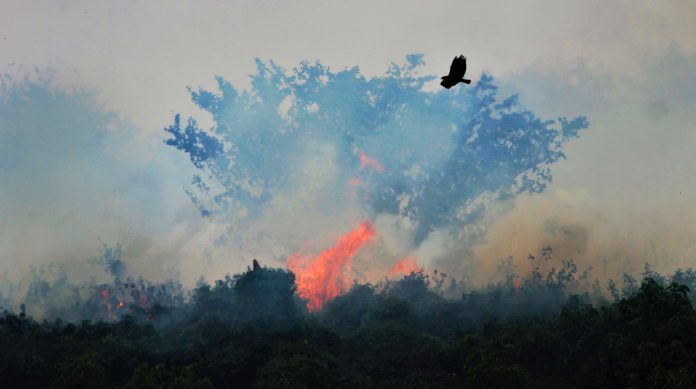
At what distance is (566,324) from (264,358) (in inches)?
665

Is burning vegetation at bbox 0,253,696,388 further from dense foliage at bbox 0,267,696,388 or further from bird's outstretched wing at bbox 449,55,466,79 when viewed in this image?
bird's outstretched wing at bbox 449,55,466,79

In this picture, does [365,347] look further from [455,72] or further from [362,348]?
[455,72]

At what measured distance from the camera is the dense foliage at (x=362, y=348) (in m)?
35.1

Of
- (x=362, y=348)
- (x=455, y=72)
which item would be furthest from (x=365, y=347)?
(x=455, y=72)

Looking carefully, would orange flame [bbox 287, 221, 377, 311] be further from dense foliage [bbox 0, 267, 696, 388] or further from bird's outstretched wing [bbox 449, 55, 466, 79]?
bird's outstretched wing [bbox 449, 55, 466, 79]

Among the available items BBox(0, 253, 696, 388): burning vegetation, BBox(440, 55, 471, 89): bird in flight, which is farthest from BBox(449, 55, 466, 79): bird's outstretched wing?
BBox(0, 253, 696, 388): burning vegetation

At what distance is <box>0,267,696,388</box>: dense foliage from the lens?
115ft

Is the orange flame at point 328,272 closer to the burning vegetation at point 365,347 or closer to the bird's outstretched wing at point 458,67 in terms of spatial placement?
the burning vegetation at point 365,347

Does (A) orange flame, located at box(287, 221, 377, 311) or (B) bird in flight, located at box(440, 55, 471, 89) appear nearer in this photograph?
(B) bird in flight, located at box(440, 55, 471, 89)

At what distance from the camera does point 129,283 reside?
75.8m

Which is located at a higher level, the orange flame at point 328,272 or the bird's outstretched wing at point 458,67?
the orange flame at point 328,272

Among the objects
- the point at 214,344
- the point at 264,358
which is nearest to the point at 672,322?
the point at 264,358

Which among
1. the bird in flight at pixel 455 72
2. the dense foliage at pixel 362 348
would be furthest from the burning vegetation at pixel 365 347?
the bird in flight at pixel 455 72

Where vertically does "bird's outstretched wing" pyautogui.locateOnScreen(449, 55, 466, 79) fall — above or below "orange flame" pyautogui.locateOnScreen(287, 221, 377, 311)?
below
